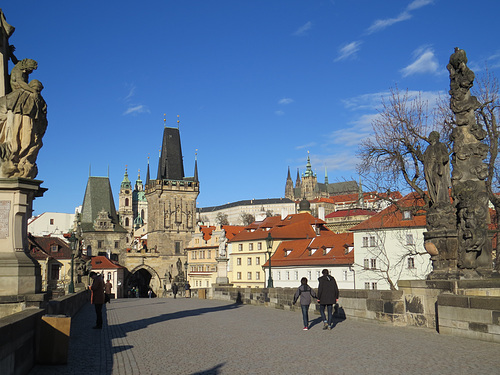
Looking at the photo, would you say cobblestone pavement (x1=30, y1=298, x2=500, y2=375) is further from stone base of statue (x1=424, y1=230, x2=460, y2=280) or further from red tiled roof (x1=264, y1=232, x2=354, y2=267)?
red tiled roof (x1=264, y1=232, x2=354, y2=267)

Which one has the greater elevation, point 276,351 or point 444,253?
point 444,253

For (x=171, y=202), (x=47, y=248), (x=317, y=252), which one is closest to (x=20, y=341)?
(x=317, y=252)

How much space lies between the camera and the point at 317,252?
59.8 metres

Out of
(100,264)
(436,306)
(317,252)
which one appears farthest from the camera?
(100,264)

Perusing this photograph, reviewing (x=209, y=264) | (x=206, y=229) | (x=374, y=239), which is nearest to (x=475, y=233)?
(x=374, y=239)

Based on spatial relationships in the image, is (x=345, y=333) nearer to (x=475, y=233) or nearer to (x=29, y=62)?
(x=475, y=233)

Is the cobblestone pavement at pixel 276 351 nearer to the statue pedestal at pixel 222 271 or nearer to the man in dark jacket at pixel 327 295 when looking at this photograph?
the man in dark jacket at pixel 327 295

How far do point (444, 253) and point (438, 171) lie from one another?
2.17 meters

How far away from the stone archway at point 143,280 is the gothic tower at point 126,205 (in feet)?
249

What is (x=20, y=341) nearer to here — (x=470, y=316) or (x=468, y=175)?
(x=470, y=316)

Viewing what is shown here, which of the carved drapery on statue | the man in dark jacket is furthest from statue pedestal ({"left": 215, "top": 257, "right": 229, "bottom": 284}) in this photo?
the carved drapery on statue

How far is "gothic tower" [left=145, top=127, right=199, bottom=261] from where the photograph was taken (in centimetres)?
9831

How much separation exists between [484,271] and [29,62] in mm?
9643

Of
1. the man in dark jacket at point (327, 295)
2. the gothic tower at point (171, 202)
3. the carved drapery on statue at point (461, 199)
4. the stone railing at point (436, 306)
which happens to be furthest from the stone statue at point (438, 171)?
the gothic tower at point (171, 202)
